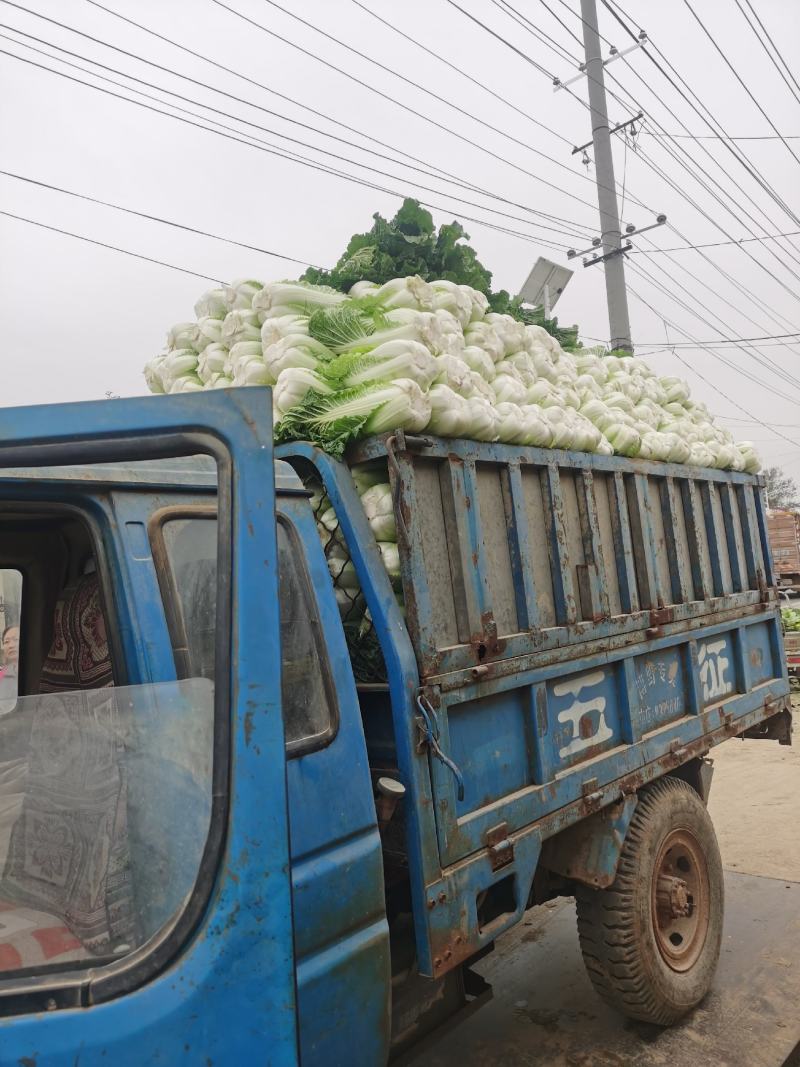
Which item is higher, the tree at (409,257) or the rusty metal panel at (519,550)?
the tree at (409,257)

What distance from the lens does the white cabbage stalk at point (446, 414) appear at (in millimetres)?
2658

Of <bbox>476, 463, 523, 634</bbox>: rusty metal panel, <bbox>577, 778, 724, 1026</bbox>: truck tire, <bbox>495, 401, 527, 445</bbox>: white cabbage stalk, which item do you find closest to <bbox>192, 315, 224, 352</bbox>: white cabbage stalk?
<bbox>495, 401, 527, 445</bbox>: white cabbage stalk

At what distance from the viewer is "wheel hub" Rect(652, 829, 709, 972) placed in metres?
3.36

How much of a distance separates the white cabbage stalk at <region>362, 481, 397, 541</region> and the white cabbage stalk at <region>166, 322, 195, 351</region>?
1.63 metres

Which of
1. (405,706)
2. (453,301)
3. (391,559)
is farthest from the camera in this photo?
(453,301)

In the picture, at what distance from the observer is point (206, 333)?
3.55 meters

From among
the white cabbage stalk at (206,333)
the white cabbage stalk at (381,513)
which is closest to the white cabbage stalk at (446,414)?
the white cabbage stalk at (381,513)

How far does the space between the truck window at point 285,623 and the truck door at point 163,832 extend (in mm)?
218

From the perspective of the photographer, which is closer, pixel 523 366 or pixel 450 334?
pixel 450 334

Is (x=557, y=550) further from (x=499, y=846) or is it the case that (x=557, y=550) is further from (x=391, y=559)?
(x=499, y=846)

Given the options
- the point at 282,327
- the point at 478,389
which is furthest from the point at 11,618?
the point at 478,389

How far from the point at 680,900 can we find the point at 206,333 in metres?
3.27

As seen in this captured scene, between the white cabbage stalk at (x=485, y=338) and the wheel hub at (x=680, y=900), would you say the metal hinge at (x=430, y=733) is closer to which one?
the wheel hub at (x=680, y=900)

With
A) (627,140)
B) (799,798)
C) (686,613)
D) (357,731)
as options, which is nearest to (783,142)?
(627,140)
